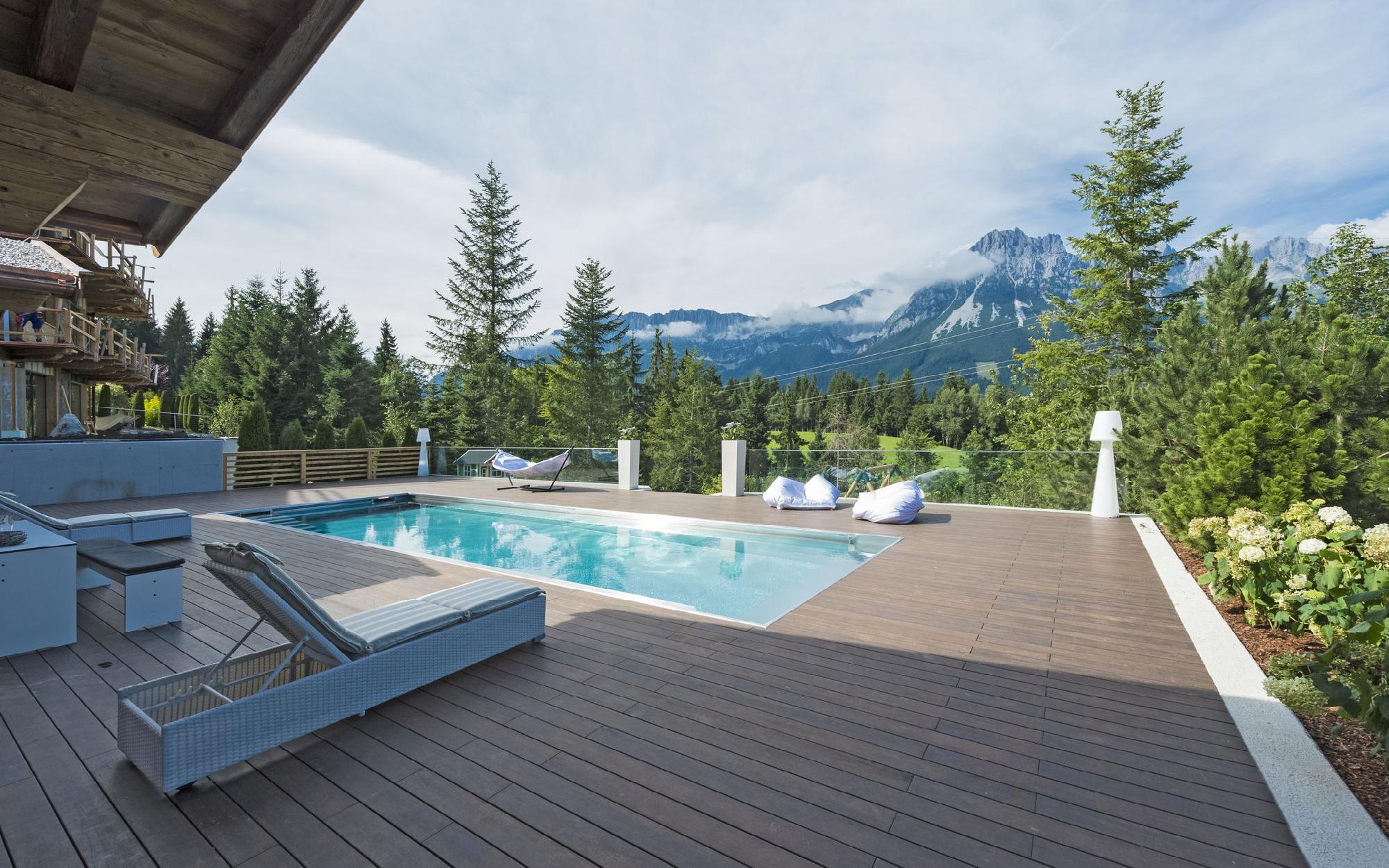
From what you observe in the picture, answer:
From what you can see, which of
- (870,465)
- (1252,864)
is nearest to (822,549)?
(870,465)

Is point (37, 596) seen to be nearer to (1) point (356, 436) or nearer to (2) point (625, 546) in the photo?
(2) point (625, 546)

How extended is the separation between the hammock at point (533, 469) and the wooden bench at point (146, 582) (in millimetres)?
7471

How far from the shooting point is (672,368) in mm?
38844

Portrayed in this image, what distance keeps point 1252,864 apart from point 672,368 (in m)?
37.6

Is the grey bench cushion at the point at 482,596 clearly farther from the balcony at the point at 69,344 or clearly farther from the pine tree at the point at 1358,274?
the pine tree at the point at 1358,274

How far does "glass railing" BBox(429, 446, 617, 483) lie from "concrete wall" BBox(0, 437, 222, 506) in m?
4.41

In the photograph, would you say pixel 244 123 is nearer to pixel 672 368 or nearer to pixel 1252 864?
pixel 1252 864

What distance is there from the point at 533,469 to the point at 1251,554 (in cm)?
1021

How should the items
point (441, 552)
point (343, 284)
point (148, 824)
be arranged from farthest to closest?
point (343, 284), point (441, 552), point (148, 824)

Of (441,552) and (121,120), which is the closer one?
(121,120)

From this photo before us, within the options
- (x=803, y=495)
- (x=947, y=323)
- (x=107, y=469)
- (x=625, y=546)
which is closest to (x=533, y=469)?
(x=625, y=546)

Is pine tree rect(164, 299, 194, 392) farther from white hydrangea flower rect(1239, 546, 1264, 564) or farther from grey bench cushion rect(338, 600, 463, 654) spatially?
white hydrangea flower rect(1239, 546, 1264, 564)

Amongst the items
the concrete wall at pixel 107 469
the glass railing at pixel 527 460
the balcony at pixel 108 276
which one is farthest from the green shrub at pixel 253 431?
the concrete wall at pixel 107 469

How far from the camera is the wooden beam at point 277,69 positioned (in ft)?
6.54
